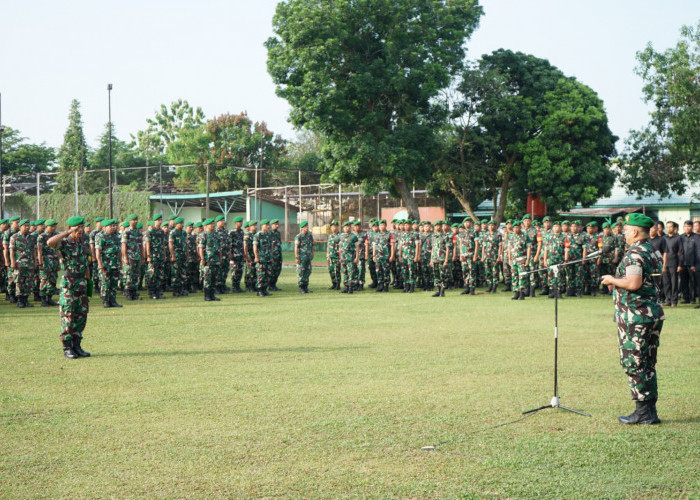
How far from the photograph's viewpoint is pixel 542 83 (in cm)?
3167

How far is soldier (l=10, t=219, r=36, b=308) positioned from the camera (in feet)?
51.4

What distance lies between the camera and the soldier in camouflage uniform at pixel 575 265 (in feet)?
59.5

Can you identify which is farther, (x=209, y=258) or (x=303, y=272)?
(x=303, y=272)

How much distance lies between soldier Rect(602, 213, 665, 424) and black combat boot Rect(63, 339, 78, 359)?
6716 millimetres

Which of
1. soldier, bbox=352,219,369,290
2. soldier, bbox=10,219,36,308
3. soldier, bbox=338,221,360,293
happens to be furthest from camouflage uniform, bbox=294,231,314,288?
soldier, bbox=10,219,36,308

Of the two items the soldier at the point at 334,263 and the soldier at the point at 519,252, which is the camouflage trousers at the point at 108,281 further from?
the soldier at the point at 519,252

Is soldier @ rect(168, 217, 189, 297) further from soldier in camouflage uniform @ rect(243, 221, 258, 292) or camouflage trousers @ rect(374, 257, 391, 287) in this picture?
camouflage trousers @ rect(374, 257, 391, 287)

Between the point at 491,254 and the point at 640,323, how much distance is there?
1348 centimetres

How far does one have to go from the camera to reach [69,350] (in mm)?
9328

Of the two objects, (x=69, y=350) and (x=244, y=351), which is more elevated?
(x=69, y=350)

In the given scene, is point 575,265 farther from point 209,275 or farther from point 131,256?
point 131,256

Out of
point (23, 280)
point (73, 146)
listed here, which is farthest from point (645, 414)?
point (73, 146)

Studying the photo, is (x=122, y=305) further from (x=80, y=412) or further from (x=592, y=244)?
(x=592, y=244)

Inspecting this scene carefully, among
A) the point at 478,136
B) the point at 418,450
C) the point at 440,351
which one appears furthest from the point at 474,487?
the point at 478,136
